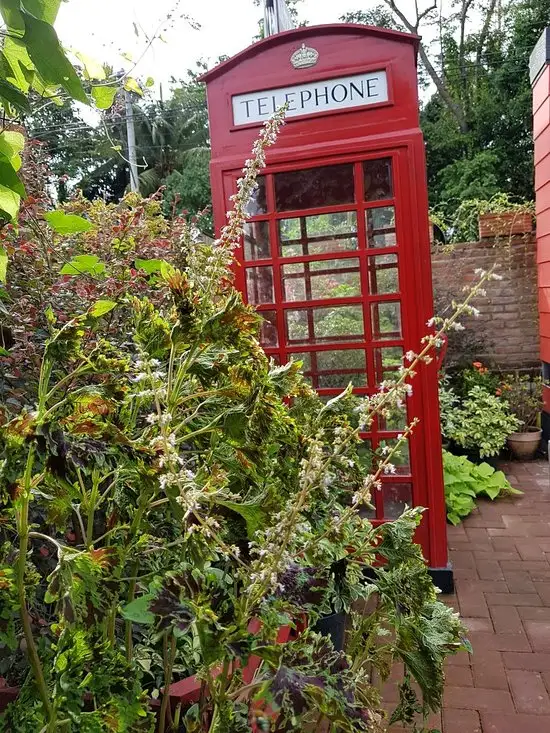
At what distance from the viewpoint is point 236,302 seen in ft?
3.26

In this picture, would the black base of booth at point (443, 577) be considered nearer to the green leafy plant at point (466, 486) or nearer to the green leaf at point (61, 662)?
the green leafy plant at point (466, 486)

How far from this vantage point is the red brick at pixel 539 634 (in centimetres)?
274

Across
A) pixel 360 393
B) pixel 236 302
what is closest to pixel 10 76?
pixel 236 302

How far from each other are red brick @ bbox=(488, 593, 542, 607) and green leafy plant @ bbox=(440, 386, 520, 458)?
228 cm

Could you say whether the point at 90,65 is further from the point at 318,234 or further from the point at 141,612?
the point at 318,234

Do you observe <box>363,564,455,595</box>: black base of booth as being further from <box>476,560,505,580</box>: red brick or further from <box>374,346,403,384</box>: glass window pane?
<box>374,346,403,384</box>: glass window pane

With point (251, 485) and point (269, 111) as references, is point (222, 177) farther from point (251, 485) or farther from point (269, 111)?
point (251, 485)

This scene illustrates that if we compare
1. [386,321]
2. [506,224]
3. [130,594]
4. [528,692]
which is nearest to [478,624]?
[528,692]

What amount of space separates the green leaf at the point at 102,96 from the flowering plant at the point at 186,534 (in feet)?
1.02

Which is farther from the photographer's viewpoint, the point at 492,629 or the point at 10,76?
the point at 492,629

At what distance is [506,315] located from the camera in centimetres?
699

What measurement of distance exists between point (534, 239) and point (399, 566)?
248 inches

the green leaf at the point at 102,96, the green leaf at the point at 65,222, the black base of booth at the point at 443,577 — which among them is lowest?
the black base of booth at the point at 443,577

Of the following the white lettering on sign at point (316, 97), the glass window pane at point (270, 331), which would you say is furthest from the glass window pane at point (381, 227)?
the glass window pane at point (270, 331)
